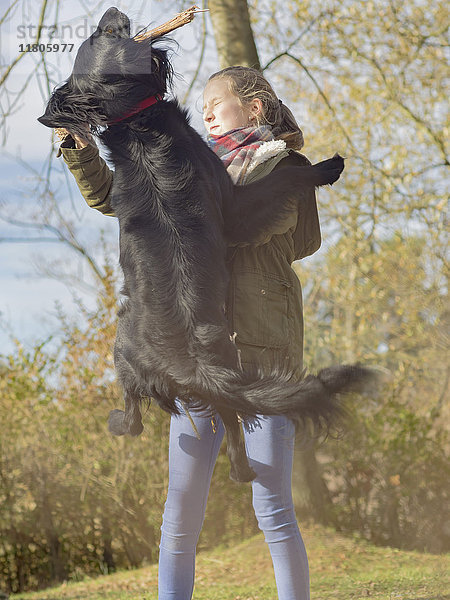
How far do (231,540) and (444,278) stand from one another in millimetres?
3077

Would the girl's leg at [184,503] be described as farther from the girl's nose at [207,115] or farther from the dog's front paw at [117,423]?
the girl's nose at [207,115]

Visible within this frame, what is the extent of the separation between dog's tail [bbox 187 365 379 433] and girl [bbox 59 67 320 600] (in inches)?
9.6

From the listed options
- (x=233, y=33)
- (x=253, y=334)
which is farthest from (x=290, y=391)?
(x=233, y=33)

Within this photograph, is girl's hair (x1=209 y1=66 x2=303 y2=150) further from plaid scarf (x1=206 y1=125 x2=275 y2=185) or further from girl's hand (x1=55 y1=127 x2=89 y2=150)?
girl's hand (x1=55 y1=127 x2=89 y2=150)

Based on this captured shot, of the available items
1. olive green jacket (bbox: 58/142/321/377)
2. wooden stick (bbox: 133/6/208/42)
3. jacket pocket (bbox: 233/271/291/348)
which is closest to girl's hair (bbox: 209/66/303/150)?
olive green jacket (bbox: 58/142/321/377)

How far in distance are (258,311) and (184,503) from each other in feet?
2.12

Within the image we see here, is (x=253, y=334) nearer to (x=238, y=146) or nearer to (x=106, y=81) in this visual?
(x=238, y=146)

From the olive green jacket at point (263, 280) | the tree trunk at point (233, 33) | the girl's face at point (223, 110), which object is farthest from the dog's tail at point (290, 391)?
the tree trunk at point (233, 33)

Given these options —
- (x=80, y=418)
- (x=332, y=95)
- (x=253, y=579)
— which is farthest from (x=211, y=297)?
(x=332, y=95)

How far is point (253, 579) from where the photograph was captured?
4254mm

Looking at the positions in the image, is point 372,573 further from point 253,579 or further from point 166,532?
point 166,532

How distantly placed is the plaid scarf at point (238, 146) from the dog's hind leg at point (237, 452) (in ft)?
2.26

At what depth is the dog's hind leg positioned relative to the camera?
190 cm

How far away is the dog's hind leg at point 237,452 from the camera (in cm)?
190
